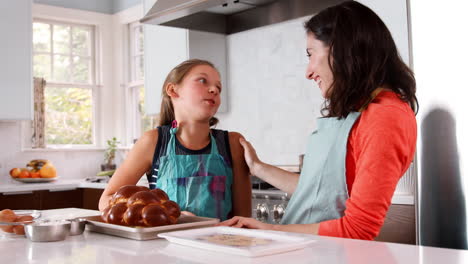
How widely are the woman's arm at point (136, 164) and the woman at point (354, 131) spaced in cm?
53

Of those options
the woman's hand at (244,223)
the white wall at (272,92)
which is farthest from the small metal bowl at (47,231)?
the white wall at (272,92)

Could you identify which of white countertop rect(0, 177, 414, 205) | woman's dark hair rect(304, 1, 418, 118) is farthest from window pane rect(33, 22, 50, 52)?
woman's dark hair rect(304, 1, 418, 118)

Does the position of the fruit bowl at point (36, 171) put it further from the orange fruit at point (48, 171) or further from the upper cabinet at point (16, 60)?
the upper cabinet at point (16, 60)

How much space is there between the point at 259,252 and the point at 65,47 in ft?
15.0

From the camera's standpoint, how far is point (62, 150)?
4.96 metres

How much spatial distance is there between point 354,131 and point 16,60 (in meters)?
3.47

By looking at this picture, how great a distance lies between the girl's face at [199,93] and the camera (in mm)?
1838

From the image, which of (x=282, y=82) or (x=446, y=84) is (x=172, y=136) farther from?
(x=282, y=82)

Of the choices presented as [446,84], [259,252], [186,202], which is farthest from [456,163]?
[259,252]

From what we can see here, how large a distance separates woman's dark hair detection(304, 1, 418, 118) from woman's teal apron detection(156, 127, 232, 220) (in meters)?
0.49

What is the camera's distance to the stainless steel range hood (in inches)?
121

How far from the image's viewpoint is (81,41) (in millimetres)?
5227

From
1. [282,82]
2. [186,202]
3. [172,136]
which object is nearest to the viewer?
[186,202]

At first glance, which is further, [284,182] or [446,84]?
[446,84]
